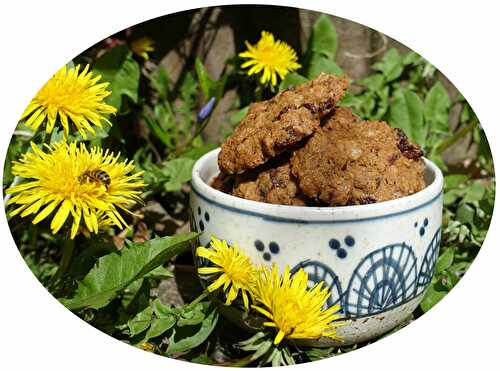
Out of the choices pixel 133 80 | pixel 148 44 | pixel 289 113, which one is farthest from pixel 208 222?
pixel 148 44

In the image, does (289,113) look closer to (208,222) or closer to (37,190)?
(208,222)

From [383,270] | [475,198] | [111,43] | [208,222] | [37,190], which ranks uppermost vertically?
[111,43]

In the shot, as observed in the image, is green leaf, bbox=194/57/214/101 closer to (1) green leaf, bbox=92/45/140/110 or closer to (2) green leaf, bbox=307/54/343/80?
(1) green leaf, bbox=92/45/140/110

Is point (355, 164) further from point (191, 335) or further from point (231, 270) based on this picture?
point (191, 335)

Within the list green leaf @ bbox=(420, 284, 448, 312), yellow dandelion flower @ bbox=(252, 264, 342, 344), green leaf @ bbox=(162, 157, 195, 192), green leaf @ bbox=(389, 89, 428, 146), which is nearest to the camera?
yellow dandelion flower @ bbox=(252, 264, 342, 344)

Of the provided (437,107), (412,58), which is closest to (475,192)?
(437,107)

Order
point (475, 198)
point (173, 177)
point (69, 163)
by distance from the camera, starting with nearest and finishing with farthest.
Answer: point (69, 163), point (173, 177), point (475, 198)

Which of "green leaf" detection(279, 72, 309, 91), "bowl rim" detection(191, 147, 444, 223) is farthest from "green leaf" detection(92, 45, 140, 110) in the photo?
"bowl rim" detection(191, 147, 444, 223)
